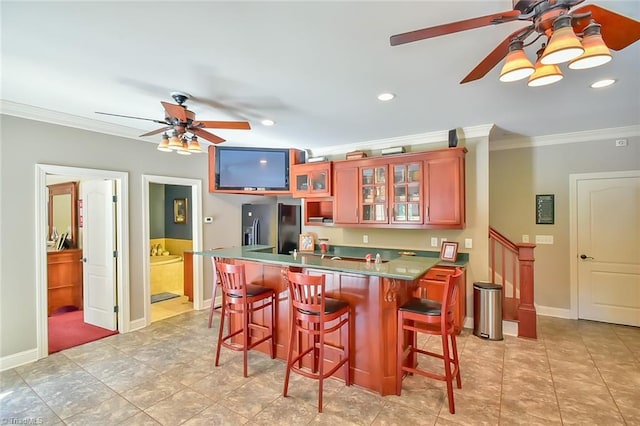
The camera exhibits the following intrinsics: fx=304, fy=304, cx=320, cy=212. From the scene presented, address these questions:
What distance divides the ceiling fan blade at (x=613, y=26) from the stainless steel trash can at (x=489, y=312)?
2.82 meters

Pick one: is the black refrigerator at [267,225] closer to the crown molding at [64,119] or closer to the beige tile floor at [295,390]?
the crown molding at [64,119]

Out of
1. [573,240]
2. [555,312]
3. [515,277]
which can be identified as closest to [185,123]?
[515,277]

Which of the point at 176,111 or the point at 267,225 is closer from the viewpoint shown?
the point at 176,111

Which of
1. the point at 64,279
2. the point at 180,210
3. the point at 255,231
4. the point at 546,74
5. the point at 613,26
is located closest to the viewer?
the point at 613,26

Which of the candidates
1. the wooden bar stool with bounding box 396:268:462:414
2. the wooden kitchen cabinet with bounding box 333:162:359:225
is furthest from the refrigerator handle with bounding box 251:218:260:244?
the wooden bar stool with bounding box 396:268:462:414

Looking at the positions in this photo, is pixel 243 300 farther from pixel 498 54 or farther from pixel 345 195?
pixel 498 54

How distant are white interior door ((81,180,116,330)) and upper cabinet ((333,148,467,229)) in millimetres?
3101

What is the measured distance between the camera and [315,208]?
5.25 metres

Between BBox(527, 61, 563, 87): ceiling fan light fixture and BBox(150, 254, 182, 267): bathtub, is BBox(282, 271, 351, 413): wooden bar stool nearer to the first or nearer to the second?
BBox(527, 61, 563, 87): ceiling fan light fixture

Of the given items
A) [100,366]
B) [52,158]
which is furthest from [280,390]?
[52,158]

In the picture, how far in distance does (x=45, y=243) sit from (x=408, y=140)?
457cm

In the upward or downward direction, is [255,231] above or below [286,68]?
below

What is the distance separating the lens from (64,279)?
4.71 meters

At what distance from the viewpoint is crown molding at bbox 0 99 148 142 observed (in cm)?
304
